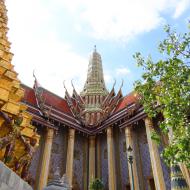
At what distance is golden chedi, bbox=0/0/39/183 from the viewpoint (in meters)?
5.68

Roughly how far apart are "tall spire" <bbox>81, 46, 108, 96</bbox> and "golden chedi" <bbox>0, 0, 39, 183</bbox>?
689 inches

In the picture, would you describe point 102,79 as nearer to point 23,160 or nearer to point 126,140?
point 126,140

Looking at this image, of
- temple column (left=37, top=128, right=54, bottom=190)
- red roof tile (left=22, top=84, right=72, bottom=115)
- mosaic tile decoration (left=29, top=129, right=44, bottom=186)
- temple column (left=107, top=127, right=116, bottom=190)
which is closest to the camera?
temple column (left=37, top=128, right=54, bottom=190)

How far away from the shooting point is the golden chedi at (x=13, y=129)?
568 cm

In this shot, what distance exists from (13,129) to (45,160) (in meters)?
8.14

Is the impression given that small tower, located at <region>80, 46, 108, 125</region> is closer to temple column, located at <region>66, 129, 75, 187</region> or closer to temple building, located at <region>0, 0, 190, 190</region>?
temple building, located at <region>0, 0, 190, 190</region>

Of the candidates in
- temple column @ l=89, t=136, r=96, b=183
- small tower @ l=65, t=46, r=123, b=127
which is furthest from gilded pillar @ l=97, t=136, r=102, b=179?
small tower @ l=65, t=46, r=123, b=127

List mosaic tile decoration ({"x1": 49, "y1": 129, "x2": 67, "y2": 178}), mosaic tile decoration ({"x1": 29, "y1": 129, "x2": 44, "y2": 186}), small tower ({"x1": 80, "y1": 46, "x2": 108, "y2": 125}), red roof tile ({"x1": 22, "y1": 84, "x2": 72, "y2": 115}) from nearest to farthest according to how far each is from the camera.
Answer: mosaic tile decoration ({"x1": 29, "y1": 129, "x2": 44, "y2": 186}) < mosaic tile decoration ({"x1": 49, "y1": 129, "x2": 67, "y2": 178}) < red roof tile ({"x1": 22, "y1": 84, "x2": 72, "y2": 115}) < small tower ({"x1": 80, "y1": 46, "x2": 108, "y2": 125})

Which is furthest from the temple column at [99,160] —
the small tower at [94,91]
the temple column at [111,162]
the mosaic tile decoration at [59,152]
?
the small tower at [94,91]

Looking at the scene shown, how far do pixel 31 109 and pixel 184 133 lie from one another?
1141 centimetres

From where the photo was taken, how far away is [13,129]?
6070 millimetres

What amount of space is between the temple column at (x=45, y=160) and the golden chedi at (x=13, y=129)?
20.4 ft

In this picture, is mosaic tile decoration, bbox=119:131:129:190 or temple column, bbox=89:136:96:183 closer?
mosaic tile decoration, bbox=119:131:129:190

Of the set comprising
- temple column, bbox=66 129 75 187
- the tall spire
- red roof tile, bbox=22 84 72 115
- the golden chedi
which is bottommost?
the golden chedi
